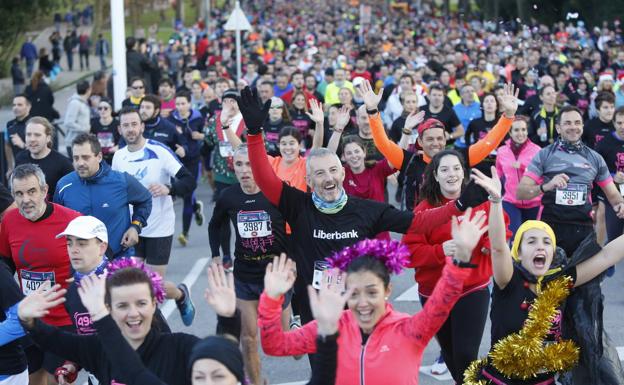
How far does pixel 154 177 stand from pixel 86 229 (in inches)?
142

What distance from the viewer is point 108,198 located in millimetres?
7887

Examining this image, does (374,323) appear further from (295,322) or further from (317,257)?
(295,322)

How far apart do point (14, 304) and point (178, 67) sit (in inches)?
1233

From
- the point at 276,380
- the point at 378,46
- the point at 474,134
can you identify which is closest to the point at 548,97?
the point at 474,134

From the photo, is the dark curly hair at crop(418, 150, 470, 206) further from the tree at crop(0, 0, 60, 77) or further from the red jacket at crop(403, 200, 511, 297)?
the tree at crop(0, 0, 60, 77)

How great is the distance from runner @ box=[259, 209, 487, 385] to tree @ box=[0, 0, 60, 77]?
3387cm

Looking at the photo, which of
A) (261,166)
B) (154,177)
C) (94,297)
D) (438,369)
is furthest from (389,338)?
(154,177)

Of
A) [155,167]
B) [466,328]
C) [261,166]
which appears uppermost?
[261,166]

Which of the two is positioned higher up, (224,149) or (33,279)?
(224,149)

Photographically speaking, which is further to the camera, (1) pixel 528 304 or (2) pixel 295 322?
(2) pixel 295 322

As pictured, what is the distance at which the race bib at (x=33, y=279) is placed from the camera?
6.66 meters

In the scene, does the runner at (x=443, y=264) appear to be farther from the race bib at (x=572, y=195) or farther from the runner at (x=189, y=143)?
the runner at (x=189, y=143)

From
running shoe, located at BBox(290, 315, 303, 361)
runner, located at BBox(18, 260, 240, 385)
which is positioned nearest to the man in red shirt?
runner, located at BBox(18, 260, 240, 385)

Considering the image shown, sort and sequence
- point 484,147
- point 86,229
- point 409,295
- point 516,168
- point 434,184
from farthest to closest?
point 516,168 < point 409,295 < point 484,147 < point 434,184 < point 86,229
